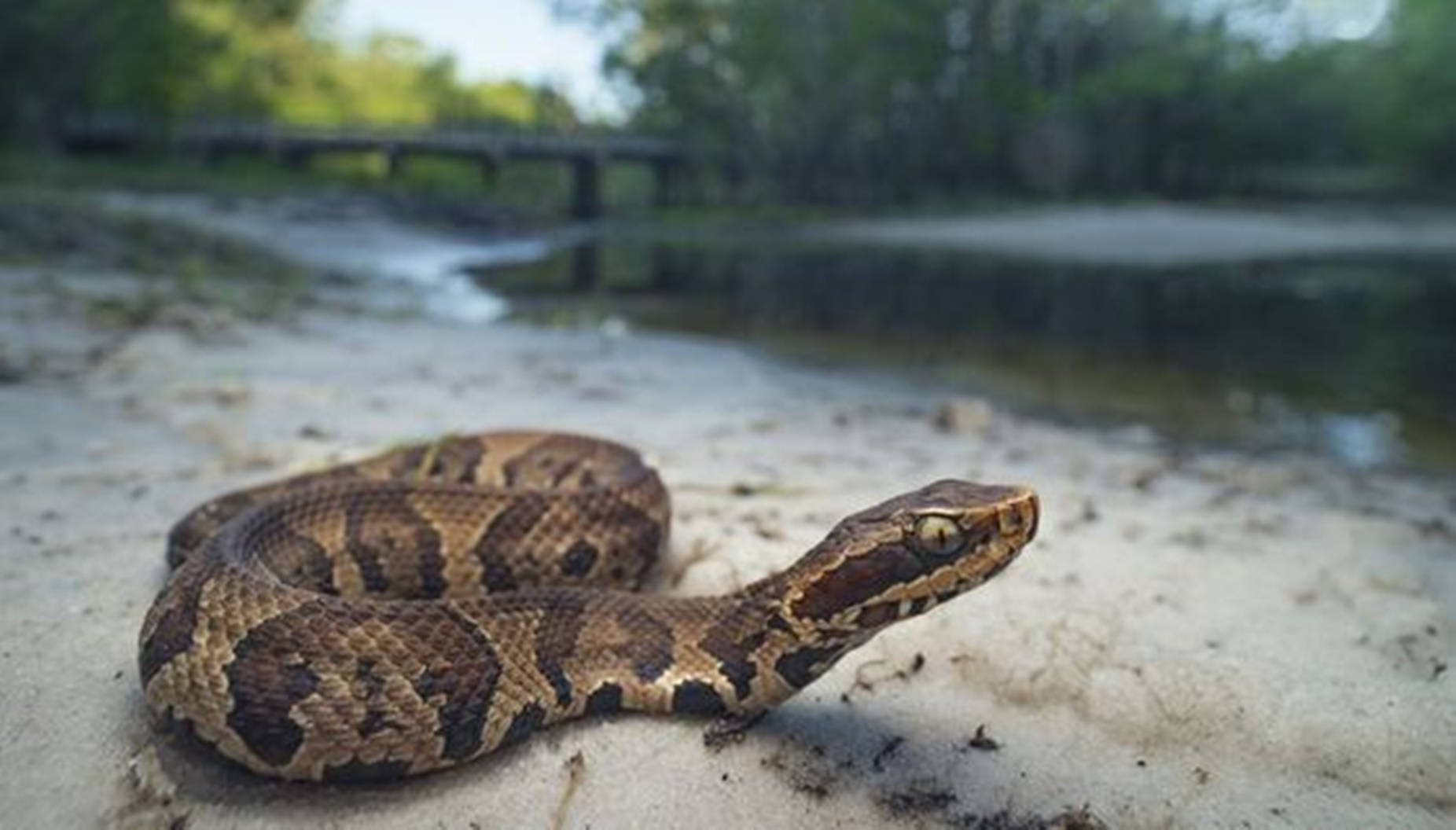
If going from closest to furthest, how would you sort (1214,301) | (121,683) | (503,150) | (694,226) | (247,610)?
(247,610) → (121,683) → (1214,301) → (694,226) → (503,150)

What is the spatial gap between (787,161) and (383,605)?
5995 cm

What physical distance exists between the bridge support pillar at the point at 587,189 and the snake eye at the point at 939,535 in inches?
2308

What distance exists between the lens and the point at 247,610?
9.39 feet

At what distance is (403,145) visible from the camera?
51344 millimetres

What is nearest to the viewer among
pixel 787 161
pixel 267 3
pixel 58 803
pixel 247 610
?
pixel 58 803

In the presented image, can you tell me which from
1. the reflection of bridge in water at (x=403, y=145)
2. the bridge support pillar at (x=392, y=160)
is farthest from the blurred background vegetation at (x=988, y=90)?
the bridge support pillar at (x=392, y=160)

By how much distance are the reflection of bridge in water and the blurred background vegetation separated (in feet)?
5.85

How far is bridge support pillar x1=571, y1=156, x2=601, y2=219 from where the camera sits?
60162mm

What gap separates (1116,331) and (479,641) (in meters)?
14.7

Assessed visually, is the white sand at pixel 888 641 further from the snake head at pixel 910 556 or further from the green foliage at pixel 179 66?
the green foliage at pixel 179 66

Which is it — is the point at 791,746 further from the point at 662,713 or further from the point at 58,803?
the point at 58,803

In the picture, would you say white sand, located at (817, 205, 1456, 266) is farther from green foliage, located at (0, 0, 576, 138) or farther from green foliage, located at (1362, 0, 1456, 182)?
green foliage, located at (0, 0, 576, 138)

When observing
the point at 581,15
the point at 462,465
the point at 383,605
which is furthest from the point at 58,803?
the point at 581,15

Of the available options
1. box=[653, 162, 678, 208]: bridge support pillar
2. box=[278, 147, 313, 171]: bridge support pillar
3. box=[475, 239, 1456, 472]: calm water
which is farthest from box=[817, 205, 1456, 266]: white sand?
box=[278, 147, 313, 171]: bridge support pillar
